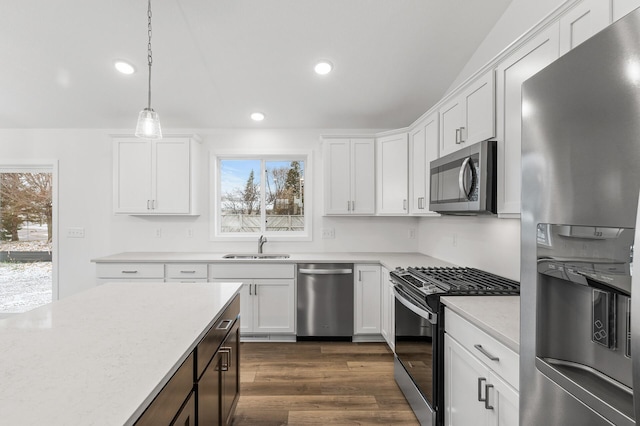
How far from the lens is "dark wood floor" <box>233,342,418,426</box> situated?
6.94 feet

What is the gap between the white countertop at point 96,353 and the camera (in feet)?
2.39

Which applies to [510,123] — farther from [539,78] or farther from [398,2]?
[398,2]

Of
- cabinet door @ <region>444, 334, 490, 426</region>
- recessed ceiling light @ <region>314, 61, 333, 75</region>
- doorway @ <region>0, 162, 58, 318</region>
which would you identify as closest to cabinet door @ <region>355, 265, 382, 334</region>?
cabinet door @ <region>444, 334, 490, 426</region>

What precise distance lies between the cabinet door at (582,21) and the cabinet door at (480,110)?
0.50 metres

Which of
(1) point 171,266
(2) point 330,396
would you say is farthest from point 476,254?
(1) point 171,266

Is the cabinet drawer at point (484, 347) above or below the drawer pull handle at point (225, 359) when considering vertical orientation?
above

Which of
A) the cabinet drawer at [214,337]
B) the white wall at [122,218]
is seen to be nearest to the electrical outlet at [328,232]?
the white wall at [122,218]

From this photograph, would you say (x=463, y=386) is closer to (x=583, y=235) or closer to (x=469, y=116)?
(x=583, y=235)

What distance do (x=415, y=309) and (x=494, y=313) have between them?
0.54m

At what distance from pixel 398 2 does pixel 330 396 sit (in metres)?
2.96

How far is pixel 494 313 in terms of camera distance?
58.1 inches

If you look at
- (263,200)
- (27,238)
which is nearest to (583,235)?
(263,200)

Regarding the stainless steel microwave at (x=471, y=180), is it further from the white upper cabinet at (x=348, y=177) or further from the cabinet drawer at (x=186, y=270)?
the cabinet drawer at (x=186, y=270)

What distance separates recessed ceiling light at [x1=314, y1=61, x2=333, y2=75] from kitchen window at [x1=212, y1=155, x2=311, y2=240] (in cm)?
126
